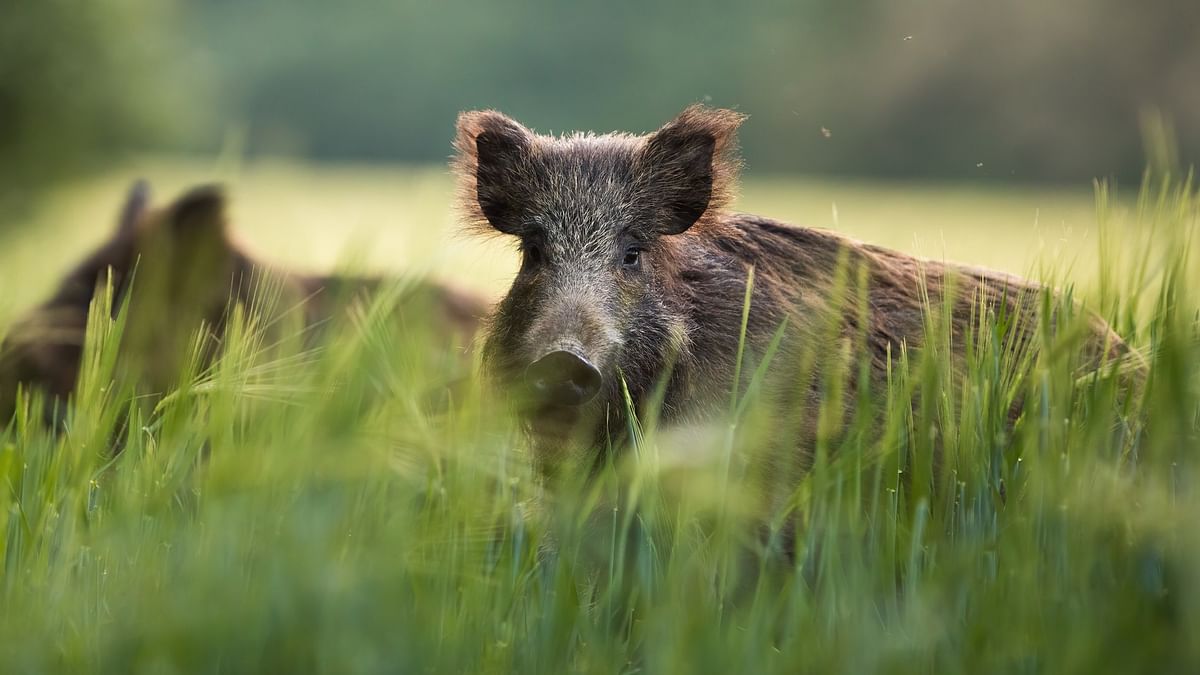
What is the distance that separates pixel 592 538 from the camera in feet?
10.3

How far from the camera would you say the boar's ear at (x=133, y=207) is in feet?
18.3

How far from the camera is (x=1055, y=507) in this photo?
252cm

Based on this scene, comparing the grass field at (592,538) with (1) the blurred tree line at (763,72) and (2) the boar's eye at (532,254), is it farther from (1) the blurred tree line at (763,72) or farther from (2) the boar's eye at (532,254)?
(1) the blurred tree line at (763,72)

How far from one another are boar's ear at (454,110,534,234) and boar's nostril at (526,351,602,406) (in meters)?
0.72

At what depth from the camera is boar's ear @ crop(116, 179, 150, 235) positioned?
5565 mm

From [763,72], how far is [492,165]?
132ft

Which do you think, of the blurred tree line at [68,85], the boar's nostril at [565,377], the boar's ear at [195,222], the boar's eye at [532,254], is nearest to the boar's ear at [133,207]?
the boar's ear at [195,222]

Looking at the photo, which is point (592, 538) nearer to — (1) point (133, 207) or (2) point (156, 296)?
(2) point (156, 296)

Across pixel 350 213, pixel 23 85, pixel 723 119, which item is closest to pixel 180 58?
pixel 23 85

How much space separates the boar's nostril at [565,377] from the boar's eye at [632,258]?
1.81 feet

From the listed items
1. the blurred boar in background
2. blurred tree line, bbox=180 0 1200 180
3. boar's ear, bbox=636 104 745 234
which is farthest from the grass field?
blurred tree line, bbox=180 0 1200 180

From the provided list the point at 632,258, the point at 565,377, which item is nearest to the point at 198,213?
the point at 632,258

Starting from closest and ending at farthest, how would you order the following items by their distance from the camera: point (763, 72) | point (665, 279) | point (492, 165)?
point (665, 279), point (492, 165), point (763, 72)

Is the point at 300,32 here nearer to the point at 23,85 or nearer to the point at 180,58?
the point at 180,58
